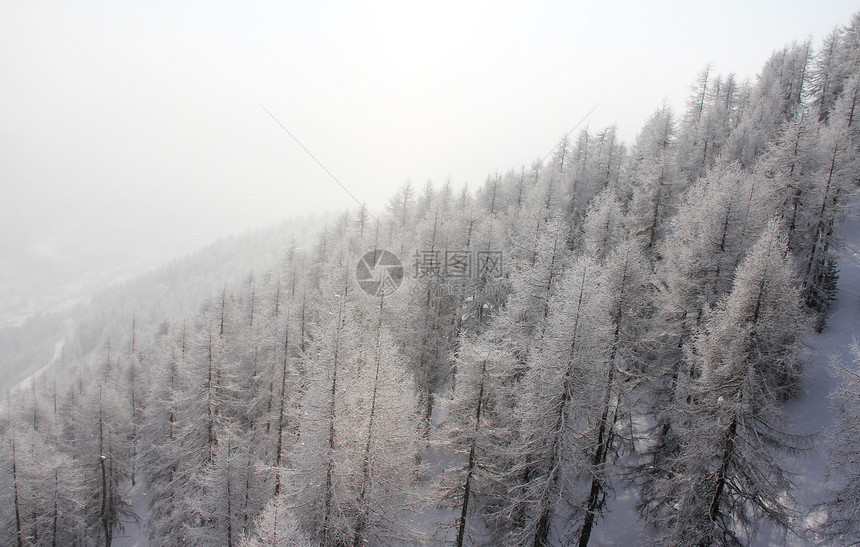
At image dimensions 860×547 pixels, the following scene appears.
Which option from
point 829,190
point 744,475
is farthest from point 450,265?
point 829,190

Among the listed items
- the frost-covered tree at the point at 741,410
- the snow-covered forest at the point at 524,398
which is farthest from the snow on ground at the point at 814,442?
the frost-covered tree at the point at 741,410

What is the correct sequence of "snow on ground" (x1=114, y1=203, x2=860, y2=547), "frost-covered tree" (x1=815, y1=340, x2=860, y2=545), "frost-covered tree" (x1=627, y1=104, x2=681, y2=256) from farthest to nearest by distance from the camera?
"frost-covered tree" (x1=627, y1=104, x2=681, y2=256)
"snow on ground" (x1=114, y1=203, x2=860, y2=547)
"frost-covered tree" (x1=815, y1=340, x2=860, y2=545)

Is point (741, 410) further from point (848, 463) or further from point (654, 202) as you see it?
point (654, 202)

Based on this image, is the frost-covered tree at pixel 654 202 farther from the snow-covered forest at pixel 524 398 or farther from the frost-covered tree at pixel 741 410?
the frost-covered tree at pixel 741 410

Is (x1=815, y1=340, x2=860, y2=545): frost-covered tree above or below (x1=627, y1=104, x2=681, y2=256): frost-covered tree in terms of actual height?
below

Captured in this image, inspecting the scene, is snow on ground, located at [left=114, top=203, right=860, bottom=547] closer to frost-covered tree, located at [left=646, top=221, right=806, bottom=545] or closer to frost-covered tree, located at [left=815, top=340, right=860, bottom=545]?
frost-covered tree, located at [left=815, top=340, right=860, bottom=545]

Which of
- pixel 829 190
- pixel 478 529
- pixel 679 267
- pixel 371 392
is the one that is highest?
pixel 829 190

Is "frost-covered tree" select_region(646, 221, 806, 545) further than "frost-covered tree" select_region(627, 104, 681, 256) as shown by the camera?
No

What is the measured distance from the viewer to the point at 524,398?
16.5 meters

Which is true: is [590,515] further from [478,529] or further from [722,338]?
[722,338]

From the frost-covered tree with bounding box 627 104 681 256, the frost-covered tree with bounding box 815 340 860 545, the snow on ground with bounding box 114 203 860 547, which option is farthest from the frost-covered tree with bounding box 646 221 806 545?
the frost-covered tree with bounding box 627 104 681 256

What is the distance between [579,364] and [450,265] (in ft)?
56.2

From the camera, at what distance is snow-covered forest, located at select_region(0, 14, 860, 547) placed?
14.1 meters

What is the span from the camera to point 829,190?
24.3 meters
